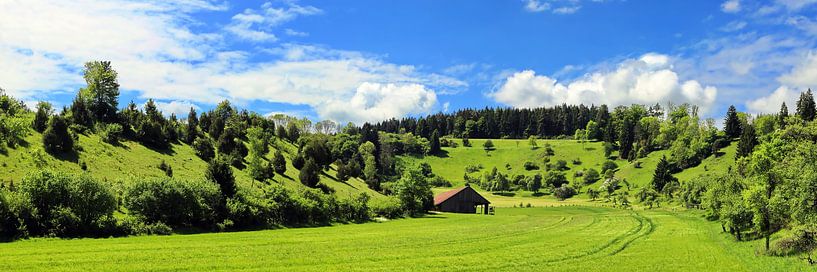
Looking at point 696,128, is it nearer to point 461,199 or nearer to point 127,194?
point 461,199

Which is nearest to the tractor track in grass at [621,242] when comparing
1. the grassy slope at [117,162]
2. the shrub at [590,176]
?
the grassy slope at [117,162]

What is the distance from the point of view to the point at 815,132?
35312 mm

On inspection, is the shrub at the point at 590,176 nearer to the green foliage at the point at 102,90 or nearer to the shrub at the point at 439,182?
the shrub at the point at 439,182

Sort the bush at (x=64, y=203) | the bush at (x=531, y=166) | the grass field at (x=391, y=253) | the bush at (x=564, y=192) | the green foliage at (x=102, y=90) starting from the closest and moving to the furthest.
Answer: the grass field at (x=391, y=253) < the bush at (x=64, y=203) < the green foliage at (x=102, y=90) < the bush at (x=564, y=192) < the bush at (x=531, y=166)

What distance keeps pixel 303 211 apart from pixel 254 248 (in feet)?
79.9

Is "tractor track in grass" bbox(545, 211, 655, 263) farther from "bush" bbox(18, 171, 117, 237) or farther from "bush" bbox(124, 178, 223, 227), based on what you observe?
"bush" bbox(18, 171, 117, 237)

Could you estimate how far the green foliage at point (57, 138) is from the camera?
5938 centimetres

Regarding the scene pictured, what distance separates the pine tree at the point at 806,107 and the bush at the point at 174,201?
470 ft

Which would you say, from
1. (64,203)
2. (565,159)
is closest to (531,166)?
(565,159)

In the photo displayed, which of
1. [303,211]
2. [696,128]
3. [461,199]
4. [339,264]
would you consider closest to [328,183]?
[461,199]

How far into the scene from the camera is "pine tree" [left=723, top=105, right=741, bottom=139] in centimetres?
14662

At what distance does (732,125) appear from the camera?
147750 millimetres

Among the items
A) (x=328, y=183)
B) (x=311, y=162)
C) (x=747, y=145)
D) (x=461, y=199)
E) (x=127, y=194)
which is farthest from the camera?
(x=747, y=145)

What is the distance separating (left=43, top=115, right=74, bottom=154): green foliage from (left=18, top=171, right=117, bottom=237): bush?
25.1m
